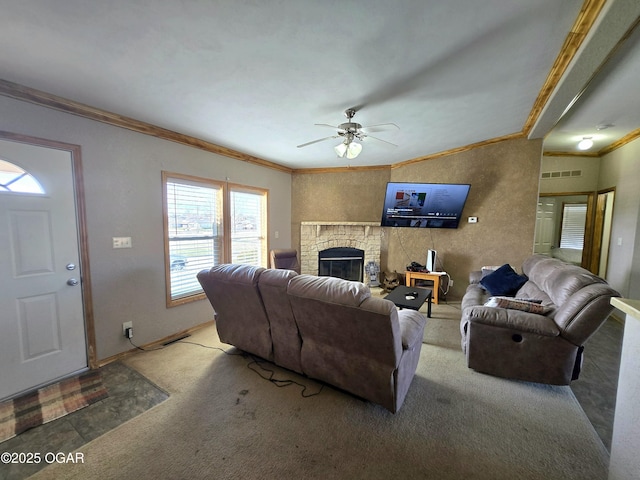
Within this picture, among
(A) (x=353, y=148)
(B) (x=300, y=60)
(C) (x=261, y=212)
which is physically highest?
(B) (x=300, y=60)

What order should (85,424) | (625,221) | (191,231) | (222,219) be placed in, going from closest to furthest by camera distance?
1. (85,424)
2. (191,231)
3. (625,221)
4. (222,219)

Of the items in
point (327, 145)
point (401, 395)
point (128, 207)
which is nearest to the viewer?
point (401, 395)

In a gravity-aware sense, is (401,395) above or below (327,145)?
below

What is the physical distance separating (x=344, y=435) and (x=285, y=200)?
414cm

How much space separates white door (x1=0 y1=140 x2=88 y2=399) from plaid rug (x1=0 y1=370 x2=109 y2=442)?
0.40 feet

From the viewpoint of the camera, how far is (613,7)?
1360 mm

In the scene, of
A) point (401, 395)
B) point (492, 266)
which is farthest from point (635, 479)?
point (492, 266)

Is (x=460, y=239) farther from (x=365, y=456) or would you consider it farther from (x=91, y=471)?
(x=91, y=471)

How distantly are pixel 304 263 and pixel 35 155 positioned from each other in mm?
4056

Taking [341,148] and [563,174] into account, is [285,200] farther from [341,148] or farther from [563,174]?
[563,174]

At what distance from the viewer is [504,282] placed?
3.26 meters

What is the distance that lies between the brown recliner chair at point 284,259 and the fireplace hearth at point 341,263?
98 centimetres

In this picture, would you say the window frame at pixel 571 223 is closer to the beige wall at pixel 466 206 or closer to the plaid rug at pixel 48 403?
the beige wall at pixel 466 206

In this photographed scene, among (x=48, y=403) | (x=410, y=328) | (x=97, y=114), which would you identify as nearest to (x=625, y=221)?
(x=410, y=328)
